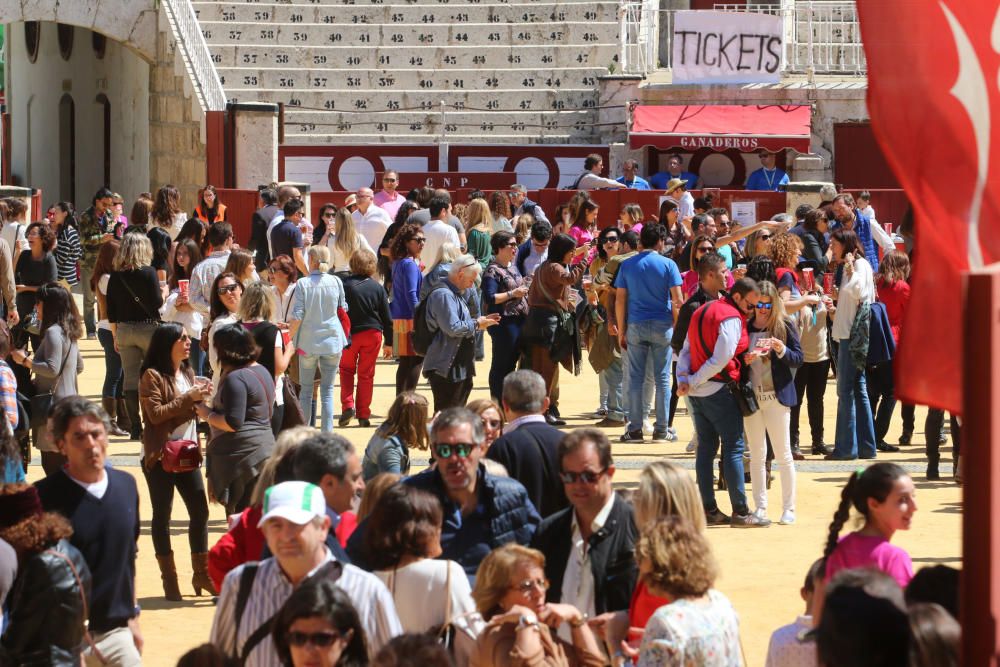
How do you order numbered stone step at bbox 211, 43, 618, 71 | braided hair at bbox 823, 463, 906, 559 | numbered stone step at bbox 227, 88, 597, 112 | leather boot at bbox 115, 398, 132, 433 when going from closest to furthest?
1. braided hair at bbox 823, 463, 906, 559
2. leather boot at bbox 115, 398, 132, 433
3. numbered stone step at bbox 227, 88, 597, 112
4. numbered stone step at bbox 211, 43, 618, 71

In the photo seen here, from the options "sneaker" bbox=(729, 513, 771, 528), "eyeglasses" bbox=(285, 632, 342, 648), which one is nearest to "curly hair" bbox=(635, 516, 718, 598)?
"eyeglasses" bbox=(285, 632, 342, 648)

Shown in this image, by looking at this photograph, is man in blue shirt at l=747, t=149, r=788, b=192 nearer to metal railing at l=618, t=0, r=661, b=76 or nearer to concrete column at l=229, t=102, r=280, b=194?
metal railing at l=618, t=0, r=661, b=76

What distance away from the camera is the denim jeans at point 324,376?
13664 mm

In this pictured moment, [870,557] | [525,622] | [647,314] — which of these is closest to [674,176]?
[647,314]

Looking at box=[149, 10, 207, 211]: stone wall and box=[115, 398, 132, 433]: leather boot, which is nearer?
box=[115, 398, 132, 433]: leather boot

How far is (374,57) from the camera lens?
32.2m

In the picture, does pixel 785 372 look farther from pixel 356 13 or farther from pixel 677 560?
pixel 356 13

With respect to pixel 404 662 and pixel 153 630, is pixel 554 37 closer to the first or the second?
pixel 153 630

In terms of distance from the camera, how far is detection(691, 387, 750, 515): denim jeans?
36.1 feet

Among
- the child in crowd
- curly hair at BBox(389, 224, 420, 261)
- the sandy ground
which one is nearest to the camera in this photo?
the child in crowd

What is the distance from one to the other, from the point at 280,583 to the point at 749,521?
20.4 ft

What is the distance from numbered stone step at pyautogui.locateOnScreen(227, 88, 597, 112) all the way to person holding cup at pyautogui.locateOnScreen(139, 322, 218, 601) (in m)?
22.1

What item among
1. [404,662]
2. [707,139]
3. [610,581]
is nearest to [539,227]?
[610,581]

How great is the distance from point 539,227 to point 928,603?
1091cm
